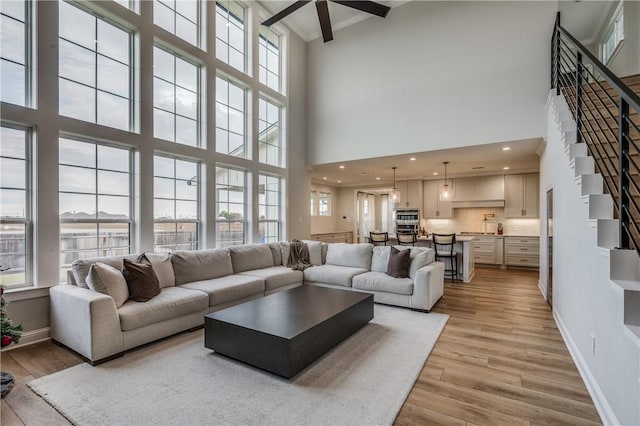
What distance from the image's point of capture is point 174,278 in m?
3.96

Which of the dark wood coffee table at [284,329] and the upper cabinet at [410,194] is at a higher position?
the upper cabinet at [410,194]

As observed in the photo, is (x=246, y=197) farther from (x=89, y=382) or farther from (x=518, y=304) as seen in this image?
(x=518, y=304)

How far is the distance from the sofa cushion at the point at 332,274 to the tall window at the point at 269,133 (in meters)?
2.71

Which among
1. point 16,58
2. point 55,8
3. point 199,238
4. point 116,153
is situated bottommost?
point 199,238

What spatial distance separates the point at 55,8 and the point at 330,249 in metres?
4.88

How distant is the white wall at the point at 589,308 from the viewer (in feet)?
5.44

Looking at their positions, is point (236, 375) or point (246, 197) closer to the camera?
point (236, 375)

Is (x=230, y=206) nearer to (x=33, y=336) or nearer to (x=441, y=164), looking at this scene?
(x=33, y=336)

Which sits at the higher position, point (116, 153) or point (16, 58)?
point (16, 58)

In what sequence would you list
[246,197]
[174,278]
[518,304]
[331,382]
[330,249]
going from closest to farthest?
1. [331,382]
2. [174,278]
3. [518,304]
4. [330,249]
5. [246,197]

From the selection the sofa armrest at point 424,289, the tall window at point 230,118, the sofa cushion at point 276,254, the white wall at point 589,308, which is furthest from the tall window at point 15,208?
the white wall at point 589,308

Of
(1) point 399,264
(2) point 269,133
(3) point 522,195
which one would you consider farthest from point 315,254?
(3) point 522,195

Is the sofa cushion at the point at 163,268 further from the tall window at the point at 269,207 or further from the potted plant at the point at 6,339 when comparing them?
the tall window at the point at 269,207

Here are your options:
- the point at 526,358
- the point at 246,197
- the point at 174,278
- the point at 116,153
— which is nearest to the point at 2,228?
the point at 116,153
